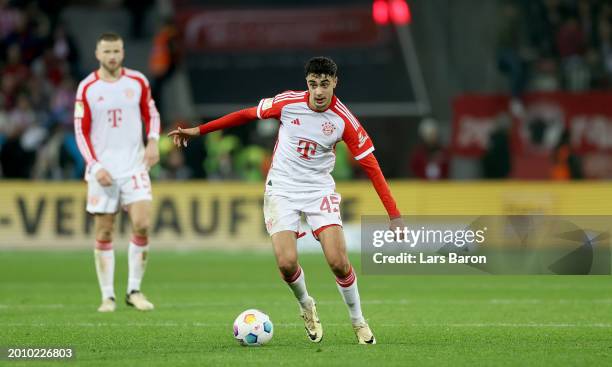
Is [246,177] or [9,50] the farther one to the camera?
[9,50]

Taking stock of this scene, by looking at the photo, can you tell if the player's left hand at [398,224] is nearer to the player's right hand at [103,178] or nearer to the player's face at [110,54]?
the player's right hand at [103,178]

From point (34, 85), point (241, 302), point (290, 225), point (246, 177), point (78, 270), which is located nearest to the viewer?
point (290, 225)

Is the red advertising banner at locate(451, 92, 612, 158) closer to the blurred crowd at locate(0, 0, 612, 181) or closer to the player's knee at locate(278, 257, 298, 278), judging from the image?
the blurred crowd at locate(0, 0, 612, 181)

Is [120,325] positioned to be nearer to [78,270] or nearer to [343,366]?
[343,366]

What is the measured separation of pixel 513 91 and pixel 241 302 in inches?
460

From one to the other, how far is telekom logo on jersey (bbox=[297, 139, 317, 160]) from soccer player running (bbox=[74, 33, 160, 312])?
292cm

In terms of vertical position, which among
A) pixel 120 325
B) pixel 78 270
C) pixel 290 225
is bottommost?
pixel 78 270

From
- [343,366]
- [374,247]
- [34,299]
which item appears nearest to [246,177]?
[34,299]

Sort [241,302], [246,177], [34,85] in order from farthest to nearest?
[34,85] < [246,177] < [241,302]

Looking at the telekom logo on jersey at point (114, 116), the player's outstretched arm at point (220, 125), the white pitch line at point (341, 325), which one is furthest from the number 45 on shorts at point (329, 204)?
the telekom logo on jersey at point (114, 116)

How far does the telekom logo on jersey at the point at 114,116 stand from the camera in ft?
41.8

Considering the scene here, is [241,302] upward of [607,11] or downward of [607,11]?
downward

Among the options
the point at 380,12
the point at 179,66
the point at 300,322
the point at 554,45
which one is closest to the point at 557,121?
the point at 554,45

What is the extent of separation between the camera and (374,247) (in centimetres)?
1168
